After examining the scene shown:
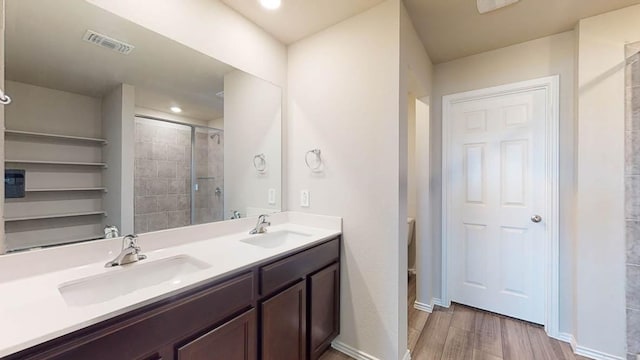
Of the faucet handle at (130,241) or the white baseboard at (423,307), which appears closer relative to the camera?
the faucet handle at (130,241)

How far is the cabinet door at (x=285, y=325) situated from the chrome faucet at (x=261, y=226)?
50cm

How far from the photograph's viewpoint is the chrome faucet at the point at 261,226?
1829 mm

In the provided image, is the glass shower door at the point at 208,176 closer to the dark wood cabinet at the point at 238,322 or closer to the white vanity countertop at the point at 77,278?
the white vanity countertop at the point at 77,278

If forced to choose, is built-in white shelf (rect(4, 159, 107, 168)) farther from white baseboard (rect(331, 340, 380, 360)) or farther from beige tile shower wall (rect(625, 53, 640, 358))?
beige tile shower wall (rect(625, 53, 640, 358))

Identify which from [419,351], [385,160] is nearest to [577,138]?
[385,160]

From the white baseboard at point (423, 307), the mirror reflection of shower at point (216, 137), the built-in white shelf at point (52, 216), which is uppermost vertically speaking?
the mirror reflection of shower at point (216, 137)

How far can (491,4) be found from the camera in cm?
165

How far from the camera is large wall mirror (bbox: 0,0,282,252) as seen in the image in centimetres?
107


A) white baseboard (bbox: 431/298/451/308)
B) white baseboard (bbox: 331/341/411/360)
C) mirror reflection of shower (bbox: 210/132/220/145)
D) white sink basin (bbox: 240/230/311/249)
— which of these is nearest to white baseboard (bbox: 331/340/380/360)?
white baseboard (bbox: 331/341/411/360)

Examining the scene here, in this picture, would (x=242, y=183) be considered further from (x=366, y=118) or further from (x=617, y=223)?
(x=617, y=223)

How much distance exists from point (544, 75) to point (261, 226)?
2.60m

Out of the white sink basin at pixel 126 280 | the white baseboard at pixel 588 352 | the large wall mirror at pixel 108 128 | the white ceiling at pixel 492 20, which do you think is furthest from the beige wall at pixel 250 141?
the white baseboard at pixel 588 352

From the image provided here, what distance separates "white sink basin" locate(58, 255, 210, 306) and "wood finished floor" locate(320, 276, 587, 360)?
1215mm

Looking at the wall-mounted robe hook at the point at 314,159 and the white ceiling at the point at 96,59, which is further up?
the white ceiling at the point at 96,59
